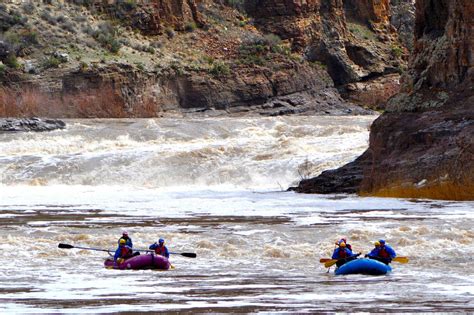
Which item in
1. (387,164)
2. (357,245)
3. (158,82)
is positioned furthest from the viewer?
(158,82)

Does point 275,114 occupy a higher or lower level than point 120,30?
lower

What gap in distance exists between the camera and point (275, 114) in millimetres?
72938

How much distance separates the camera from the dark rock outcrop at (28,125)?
51.1m

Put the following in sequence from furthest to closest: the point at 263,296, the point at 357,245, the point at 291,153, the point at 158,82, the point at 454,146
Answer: the point at 158,82 < the point at 291,153 < the point at 454,146 < the point at 357,245 < the point at 263,296

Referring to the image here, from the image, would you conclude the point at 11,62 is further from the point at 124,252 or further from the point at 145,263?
the point at 145,263

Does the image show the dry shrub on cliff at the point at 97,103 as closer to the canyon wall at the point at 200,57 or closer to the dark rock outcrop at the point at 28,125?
the canyon wall at the point at 200,57

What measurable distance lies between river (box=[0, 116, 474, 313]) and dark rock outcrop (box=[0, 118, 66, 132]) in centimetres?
210

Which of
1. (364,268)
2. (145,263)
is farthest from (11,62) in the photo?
(364,268)

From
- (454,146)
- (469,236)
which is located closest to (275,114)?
(454,146)

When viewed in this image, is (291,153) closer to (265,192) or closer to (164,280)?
(265,192)

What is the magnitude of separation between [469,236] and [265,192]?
48.4 ft

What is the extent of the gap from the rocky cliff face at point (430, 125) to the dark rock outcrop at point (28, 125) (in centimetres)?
2001

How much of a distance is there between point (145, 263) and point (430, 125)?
14.3 meters

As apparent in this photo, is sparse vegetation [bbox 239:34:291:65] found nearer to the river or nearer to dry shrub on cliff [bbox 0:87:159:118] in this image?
dry shrub on cliff [bbox 0:87:159:118]
